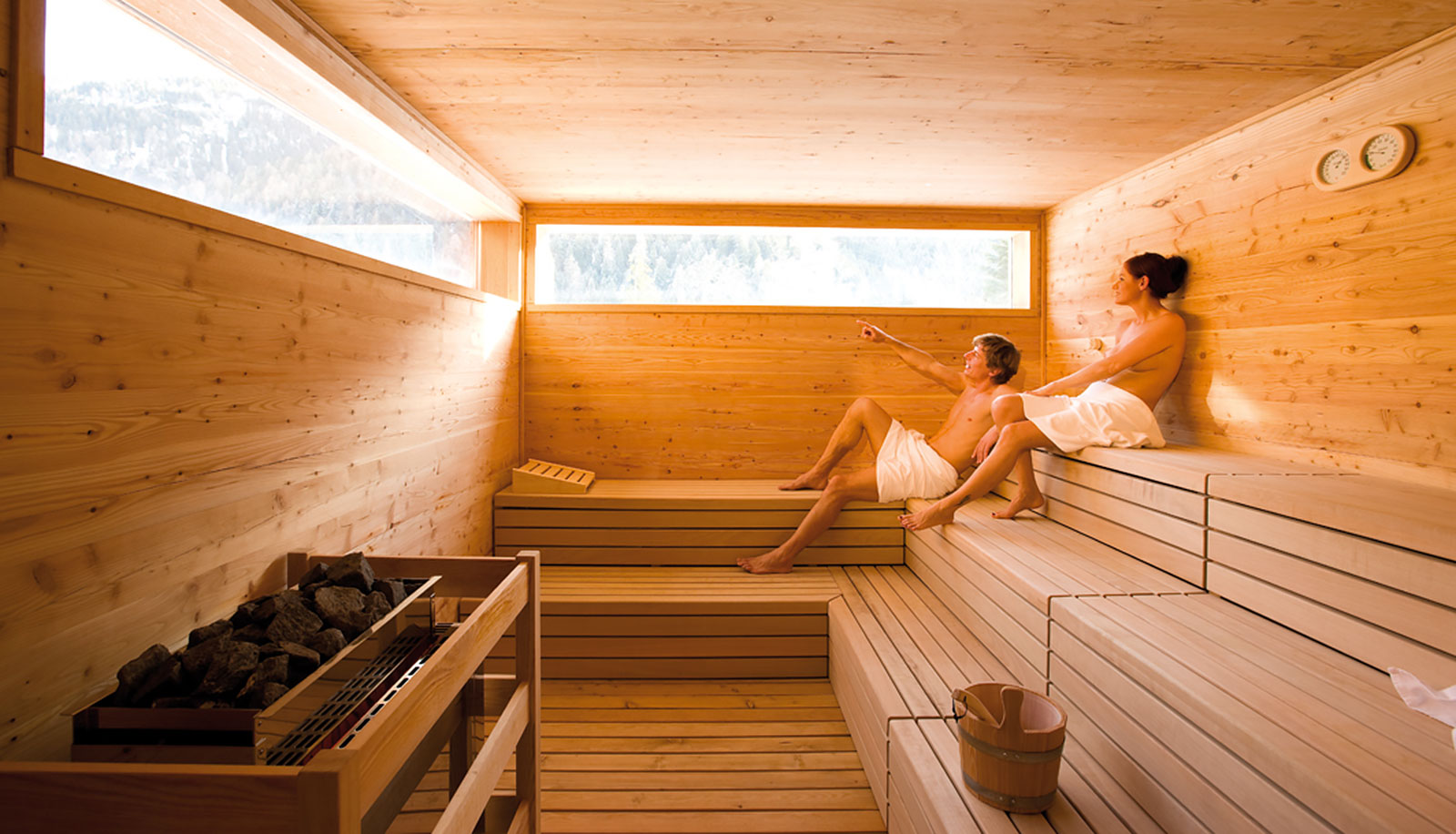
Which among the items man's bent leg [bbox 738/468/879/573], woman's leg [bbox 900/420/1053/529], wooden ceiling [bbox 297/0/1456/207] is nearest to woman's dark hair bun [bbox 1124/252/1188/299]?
wooden ceiling [bbox 297/0/1456/207]

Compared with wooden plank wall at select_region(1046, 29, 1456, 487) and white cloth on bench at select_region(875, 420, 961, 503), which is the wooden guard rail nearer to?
white cloth on bench at select_region(875, 420, 961, 503)

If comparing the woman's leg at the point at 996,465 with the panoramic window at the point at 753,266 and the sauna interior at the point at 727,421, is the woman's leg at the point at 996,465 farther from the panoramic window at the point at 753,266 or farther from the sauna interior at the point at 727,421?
the panoramic window at the point at 753,266

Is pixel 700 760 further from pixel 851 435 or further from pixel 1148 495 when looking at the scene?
pixel 851 435

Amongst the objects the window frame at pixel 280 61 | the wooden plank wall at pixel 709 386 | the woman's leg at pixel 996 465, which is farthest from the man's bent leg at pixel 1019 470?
the window frame at pixel 280 61

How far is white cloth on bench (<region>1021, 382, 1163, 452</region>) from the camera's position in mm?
2840

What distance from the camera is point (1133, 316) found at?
3.36m

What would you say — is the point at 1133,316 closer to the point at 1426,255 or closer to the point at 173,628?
the point at 1426,255

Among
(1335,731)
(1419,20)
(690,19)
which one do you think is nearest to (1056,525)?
(1335,731)

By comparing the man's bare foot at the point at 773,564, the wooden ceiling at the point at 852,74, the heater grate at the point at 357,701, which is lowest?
the man's bare foot at the point at 773,564

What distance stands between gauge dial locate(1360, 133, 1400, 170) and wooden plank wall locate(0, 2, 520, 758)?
10.9ft

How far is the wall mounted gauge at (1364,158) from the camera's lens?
2.18 metres

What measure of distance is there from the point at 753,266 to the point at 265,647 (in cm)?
353

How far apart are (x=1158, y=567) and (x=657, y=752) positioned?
1.83 metres

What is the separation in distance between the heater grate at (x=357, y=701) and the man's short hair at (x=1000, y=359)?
283 cm
